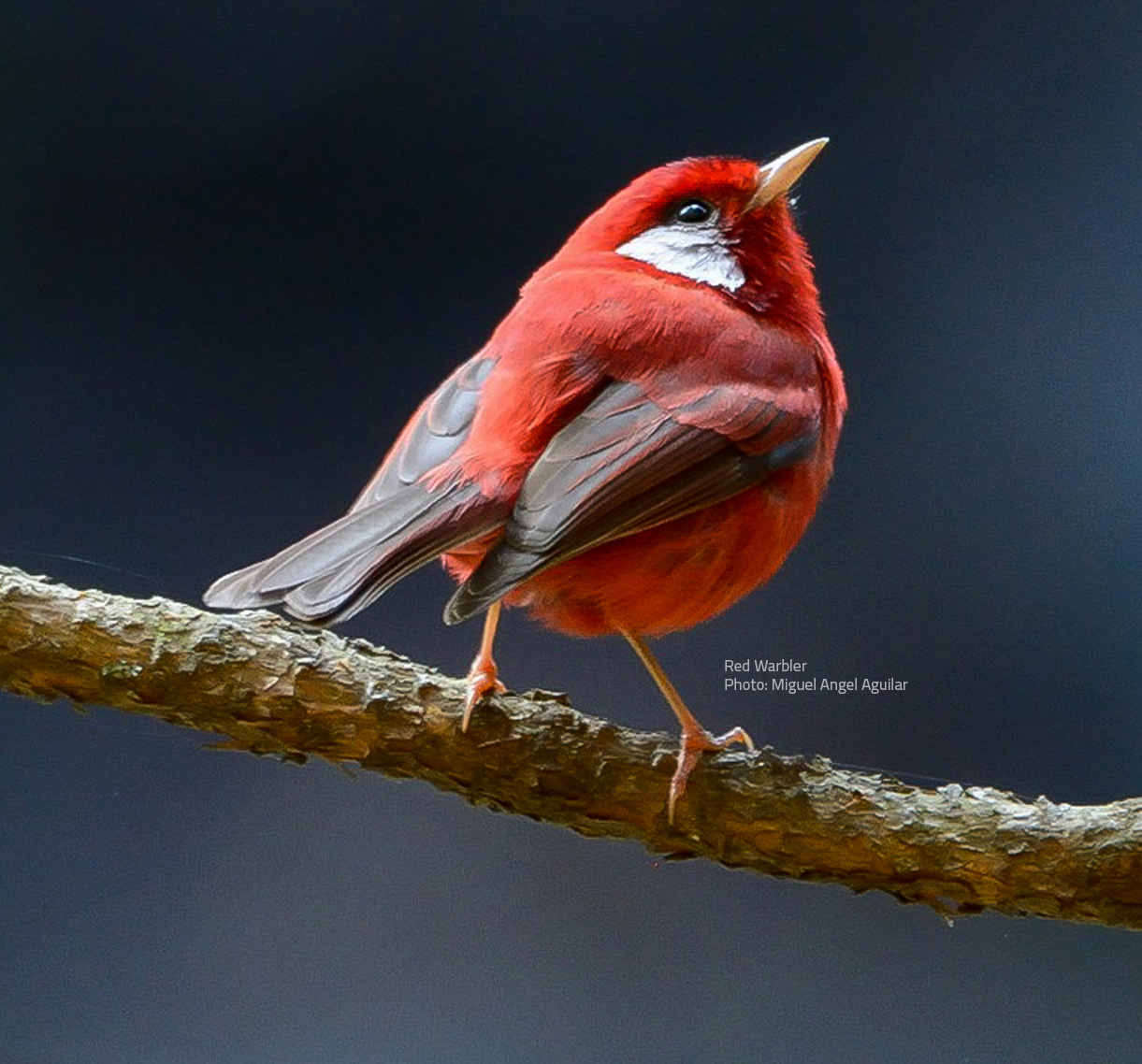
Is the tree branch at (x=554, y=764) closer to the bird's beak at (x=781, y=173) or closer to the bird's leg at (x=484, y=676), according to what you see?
the bird's leg at (x=484, y=676)

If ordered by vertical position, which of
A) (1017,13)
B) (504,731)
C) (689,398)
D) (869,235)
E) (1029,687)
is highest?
(1017,13)

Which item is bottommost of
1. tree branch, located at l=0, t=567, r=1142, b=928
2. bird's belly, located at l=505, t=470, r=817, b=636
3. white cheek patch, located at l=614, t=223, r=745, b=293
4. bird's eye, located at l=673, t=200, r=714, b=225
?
tree branch, located at l=0, t=567, r=1142, b=928

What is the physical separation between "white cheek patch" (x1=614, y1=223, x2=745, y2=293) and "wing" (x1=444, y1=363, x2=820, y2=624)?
0.24 metres

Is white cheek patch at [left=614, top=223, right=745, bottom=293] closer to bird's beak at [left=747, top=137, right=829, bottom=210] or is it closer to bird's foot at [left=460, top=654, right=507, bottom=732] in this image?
bird's beak at [left=747, top=137, right=829, bottom=210]

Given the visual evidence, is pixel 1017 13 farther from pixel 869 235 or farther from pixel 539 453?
pixel 539 453

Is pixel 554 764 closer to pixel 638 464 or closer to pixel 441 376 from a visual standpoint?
pixel 638 464

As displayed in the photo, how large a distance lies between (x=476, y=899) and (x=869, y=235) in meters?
1.40

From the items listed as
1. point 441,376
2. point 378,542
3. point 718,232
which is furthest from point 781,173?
point 378,542

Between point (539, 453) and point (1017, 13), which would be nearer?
point (539, 453)

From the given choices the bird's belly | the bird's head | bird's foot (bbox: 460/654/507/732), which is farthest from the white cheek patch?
bird's foot (bbox: 460/654/507/732)

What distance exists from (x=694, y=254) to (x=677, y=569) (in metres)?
0.58

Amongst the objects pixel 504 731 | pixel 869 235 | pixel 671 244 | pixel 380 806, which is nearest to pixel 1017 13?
pixel 869 235

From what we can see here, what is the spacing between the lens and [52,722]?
9.04 feet

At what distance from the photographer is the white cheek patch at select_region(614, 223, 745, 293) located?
2.50 meters
